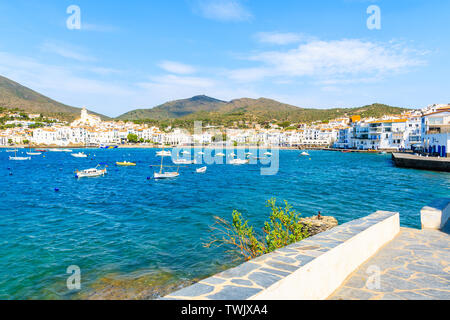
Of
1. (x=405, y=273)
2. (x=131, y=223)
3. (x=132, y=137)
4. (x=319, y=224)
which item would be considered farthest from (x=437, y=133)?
(x=132, y=137)

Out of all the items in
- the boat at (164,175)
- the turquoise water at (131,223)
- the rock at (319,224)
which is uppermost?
the rock at (319,224)

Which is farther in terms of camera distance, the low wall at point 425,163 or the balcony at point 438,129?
the balcony at point 438,129

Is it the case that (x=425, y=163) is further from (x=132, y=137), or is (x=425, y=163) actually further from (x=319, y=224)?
(x=132, y=137)

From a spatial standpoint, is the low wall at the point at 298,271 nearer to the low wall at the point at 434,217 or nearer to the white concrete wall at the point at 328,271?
the white concrete wall at the point at 328,271

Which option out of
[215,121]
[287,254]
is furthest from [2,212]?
[215,121]

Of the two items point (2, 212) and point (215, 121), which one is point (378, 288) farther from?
point (215, 121)

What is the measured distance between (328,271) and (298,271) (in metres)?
0.91

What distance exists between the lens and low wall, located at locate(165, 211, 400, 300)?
11.0 ft

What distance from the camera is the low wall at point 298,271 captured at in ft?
11.0

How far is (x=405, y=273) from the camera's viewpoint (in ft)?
16.9

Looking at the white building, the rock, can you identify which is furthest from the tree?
the rock

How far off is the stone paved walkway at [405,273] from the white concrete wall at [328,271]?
143 mm

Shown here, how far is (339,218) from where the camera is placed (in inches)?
685

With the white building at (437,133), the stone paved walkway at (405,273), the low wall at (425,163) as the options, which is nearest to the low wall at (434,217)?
the stone paved walkway at (405,273)
